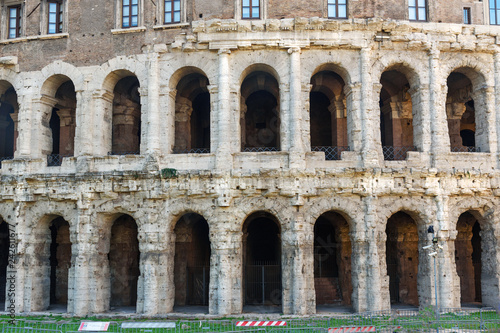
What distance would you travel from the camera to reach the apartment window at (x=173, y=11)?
57.8 ft

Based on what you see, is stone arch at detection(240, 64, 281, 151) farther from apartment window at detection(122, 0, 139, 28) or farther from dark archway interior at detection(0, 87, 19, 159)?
dark archway interior at detection(0, 87, 19, 159)

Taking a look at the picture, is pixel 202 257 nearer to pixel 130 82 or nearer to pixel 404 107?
pixel 130 82

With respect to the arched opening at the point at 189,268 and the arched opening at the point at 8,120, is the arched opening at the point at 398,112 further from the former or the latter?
the arched opening at the point at 8,120

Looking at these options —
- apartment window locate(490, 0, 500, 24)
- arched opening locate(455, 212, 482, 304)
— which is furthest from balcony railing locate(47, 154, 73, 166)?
apartment window locate(490, 0, 500, 24)

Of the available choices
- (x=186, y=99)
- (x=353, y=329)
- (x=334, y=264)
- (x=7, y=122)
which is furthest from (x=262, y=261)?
(x=7, y=122)

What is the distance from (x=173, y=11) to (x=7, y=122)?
30.4 ft

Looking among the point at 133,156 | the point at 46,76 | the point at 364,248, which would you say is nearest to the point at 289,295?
the point at 364,248

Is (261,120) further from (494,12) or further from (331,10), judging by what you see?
(494,12)

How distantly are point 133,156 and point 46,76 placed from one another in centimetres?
464

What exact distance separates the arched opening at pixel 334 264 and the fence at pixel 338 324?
2.66 metres

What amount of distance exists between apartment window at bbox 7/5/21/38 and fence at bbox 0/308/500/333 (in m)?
10.6

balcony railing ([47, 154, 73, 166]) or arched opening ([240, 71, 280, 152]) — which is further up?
arched opening ([240, 71, 280, 152])

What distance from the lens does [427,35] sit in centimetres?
1716

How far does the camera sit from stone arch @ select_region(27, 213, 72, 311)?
56.9ft
